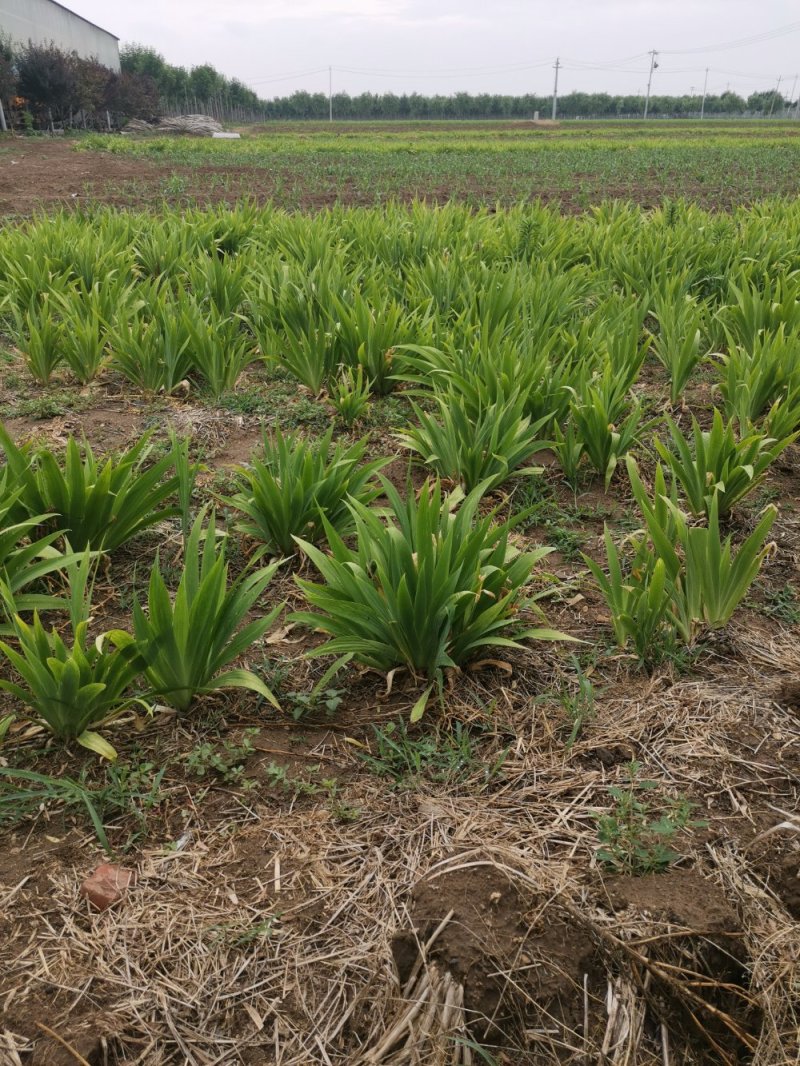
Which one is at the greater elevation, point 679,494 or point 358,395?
point 358,395

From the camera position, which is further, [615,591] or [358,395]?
[358,395]

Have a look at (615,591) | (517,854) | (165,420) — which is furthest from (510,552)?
(165,420)

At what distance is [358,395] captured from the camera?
2.78 meters

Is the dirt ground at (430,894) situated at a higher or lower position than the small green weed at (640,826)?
lower

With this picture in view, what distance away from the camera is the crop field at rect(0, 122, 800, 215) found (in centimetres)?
1052

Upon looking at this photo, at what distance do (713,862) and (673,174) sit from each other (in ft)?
56.8

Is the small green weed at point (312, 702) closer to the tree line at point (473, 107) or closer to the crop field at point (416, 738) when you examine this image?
the crop field at point (416, 738)

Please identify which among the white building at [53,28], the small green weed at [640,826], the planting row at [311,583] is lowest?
the small green weed at [640,826]

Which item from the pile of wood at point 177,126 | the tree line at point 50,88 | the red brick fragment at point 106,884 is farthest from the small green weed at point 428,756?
the pile of wood at point 177,126

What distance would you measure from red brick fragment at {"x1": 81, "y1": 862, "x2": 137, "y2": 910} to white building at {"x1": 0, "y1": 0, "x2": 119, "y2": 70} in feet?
116

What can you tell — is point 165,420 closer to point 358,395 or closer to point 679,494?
point 358,395

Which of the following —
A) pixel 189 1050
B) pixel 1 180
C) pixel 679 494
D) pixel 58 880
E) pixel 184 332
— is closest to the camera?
pixel 189 1050

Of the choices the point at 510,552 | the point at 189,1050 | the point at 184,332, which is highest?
the point at 184,332

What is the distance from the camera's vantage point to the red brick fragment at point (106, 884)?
3.61 feet
